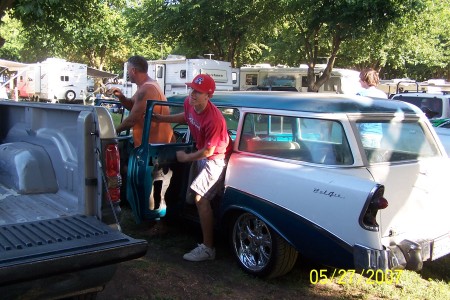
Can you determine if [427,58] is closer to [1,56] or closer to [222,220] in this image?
[222,220]

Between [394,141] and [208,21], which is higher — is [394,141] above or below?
below

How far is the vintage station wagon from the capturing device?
10.7 feet

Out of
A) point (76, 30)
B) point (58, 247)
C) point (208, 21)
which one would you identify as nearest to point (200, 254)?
point (58, 247)

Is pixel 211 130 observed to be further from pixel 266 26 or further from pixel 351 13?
pixel 266 26

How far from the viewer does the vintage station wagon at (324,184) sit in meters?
3.26

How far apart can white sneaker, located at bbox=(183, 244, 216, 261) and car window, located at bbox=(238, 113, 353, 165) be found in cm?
98

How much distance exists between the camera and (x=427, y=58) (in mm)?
27250

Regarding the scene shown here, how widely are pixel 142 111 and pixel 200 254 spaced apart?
1.56m

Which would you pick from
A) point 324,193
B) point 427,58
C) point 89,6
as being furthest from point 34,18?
point 427,58

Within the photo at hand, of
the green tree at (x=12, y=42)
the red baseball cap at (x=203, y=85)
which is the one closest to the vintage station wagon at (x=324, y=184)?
the red baseball cap at (x=203, y=85)

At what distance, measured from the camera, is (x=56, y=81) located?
28.0 metres

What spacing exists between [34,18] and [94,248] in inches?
322

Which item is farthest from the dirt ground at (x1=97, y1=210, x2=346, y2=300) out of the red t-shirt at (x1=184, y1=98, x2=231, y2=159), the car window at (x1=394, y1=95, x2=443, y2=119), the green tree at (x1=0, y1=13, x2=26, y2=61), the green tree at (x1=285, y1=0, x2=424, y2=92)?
the green tree at (x1=0, y1=13, x2=26, y2=61)
